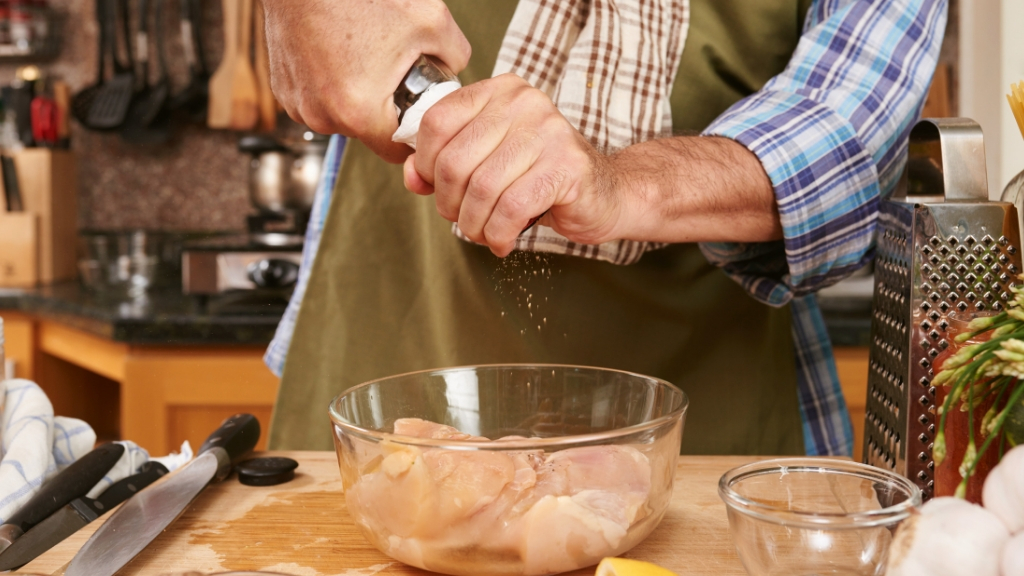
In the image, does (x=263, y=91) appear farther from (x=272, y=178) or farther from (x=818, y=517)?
(x=818, y=517)

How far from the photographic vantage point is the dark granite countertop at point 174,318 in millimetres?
1636

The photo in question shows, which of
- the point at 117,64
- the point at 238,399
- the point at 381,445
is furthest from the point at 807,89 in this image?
the point at 117,64

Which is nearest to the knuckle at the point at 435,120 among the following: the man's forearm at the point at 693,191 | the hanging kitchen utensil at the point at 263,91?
the man's forearm at the point at 693,191

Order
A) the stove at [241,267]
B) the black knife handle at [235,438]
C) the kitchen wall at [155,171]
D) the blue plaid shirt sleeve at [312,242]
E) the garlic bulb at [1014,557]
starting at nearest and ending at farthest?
the garlic bulb at [1014,557] < the black knife handle at [235,438] < the blue plaid shirt sleeve at [312,242] < the stove at [241,267] < the kitchen wall at [155,171]

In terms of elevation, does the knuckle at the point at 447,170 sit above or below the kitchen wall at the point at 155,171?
below

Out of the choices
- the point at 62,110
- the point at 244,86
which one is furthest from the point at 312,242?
the point at 62,110

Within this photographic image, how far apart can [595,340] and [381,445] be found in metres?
0.50

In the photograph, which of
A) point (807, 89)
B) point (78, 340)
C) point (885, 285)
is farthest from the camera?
point (78, 340)

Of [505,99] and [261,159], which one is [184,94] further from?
[505,99]

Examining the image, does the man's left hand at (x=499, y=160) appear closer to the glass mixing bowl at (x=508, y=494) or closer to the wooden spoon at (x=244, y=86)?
the glass mixing bowl at (x=508, y=494)

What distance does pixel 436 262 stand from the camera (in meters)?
1.01

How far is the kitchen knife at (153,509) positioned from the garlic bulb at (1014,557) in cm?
50

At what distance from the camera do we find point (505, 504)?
54 centimetres

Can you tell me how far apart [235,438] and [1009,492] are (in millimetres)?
596
